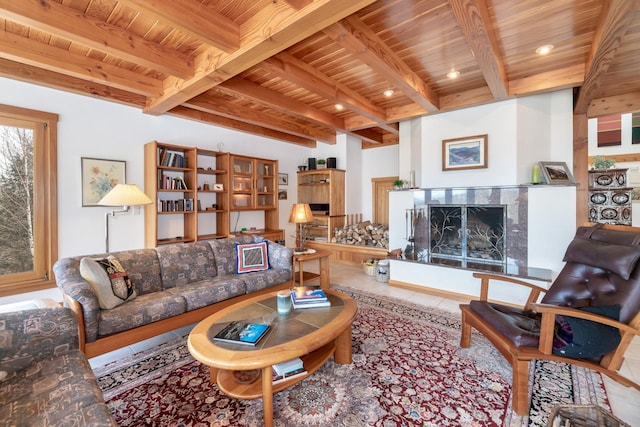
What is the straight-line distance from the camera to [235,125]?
466cm

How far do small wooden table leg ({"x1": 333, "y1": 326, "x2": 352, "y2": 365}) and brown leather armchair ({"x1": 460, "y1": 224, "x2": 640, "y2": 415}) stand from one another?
0.95 metres

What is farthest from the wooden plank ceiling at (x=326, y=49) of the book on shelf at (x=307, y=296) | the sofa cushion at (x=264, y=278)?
the sofa cushion at (x=264, y=278)

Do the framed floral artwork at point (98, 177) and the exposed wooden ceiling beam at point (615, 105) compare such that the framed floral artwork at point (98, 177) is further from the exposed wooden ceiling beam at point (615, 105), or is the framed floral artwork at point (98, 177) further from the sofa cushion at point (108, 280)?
the exposed wooden ceiling beam at point (615, 105)

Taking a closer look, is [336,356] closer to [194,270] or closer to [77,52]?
[194,270]

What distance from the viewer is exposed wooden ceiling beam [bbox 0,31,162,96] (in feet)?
7.39

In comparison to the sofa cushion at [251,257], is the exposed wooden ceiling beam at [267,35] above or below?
above

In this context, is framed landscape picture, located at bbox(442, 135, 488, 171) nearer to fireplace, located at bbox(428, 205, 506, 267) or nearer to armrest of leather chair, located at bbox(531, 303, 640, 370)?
fireplace, located at bbox(428, 205, 506, 267)

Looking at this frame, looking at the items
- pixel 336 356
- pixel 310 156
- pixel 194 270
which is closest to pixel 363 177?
pixel 310 156

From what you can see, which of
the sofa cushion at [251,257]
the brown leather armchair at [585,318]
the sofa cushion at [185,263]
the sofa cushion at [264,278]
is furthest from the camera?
Answer: the sofa cushion at [251,257]

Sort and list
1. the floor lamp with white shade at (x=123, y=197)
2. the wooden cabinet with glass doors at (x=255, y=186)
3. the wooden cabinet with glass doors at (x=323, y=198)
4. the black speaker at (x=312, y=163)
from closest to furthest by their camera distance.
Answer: the floor lamp with white shade at (x=123, y=197) < the wooden cabinet with glass doors at (x=255, y=186) < the wooden cabinet with glass doors at (x=323, y=198) < the black speaker at (x=312, y=163)

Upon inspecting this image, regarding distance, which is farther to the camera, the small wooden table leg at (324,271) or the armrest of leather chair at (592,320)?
the small wooden table leg at (324,271)

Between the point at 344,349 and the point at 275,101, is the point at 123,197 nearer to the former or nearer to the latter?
the point at 275,101

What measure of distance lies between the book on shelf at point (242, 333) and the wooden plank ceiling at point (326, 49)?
1.99 meters

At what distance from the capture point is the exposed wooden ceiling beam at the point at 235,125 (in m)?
3.99
